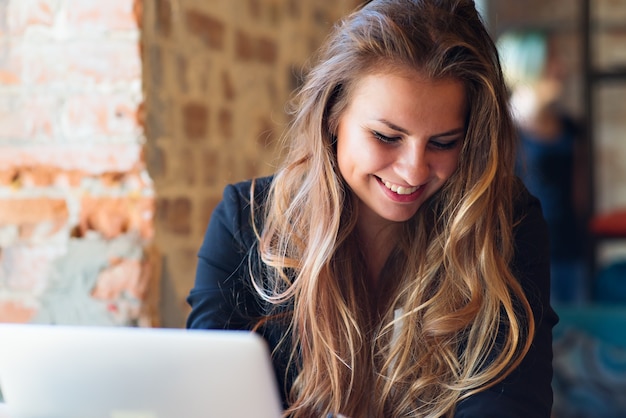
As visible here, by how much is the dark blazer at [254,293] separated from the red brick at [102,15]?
17.6 inches

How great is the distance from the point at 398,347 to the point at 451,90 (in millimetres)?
448

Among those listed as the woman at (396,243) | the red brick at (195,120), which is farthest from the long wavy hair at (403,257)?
the red brick at (195,120)

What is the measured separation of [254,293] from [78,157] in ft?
1.75

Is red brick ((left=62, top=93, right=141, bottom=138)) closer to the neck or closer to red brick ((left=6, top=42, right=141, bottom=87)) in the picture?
red brick ((left=6, top=42, right=141, bottom=87))

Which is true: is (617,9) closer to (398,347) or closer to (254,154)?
(254,154)

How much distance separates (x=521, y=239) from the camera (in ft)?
4.78

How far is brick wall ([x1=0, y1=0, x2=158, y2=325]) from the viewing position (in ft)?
5.76

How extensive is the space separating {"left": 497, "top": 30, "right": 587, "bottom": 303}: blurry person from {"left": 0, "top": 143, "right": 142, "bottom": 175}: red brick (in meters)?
2.55

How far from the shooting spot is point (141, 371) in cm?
104

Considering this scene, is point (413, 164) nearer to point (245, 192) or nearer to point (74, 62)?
point (245, 192)

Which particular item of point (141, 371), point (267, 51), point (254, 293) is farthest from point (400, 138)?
point (267, 51)

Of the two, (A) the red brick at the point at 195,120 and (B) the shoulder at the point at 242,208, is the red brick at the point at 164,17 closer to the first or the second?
(A) the red brick at the point at 195,120

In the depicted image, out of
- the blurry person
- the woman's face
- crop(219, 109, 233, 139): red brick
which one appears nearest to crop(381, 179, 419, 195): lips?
the woman's face

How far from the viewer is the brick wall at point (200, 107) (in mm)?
1826
